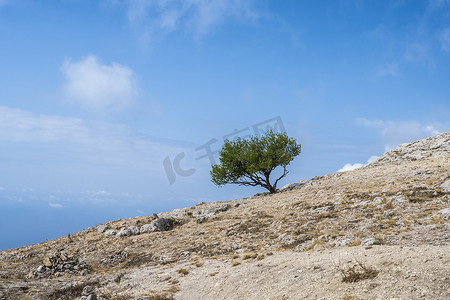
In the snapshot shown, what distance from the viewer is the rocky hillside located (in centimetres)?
1070

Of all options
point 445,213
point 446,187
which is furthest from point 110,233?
point 446,187

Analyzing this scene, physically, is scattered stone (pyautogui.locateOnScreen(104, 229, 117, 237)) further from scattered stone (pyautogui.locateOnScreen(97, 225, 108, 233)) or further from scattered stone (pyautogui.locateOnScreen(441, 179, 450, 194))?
scattered stone (pyautogui.locateOnScreen(441, 179, 450, 194))

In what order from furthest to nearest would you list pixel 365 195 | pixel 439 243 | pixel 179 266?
1. pixel 365 195
2. pixel 179 266
3. pixel 439 243

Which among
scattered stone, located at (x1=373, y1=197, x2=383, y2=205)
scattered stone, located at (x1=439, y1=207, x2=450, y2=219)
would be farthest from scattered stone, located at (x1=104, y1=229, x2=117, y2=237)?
scattered stone, located at (x1=439, y1=207, x2=450, y2=219)

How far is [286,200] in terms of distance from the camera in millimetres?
32562

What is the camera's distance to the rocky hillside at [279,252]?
10.7 m

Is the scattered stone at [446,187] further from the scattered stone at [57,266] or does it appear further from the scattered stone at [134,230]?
the scattered stone at [57,266]

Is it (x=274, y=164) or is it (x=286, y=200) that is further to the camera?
(x=274, y=164)

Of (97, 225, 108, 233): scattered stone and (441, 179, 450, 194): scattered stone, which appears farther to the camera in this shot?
(97, 225, 108, 233): scattered stone

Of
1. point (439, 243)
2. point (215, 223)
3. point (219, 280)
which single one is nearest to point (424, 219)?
point (439, 243)

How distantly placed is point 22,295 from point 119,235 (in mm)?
14758

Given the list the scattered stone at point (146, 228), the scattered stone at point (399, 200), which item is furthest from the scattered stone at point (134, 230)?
the scattered stone at point (399, 200)

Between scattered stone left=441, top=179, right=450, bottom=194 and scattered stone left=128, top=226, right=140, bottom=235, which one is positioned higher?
scattered stone left=128, top=226, right=140, bottom=235

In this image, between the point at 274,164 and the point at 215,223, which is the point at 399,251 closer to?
the point at 215,223
